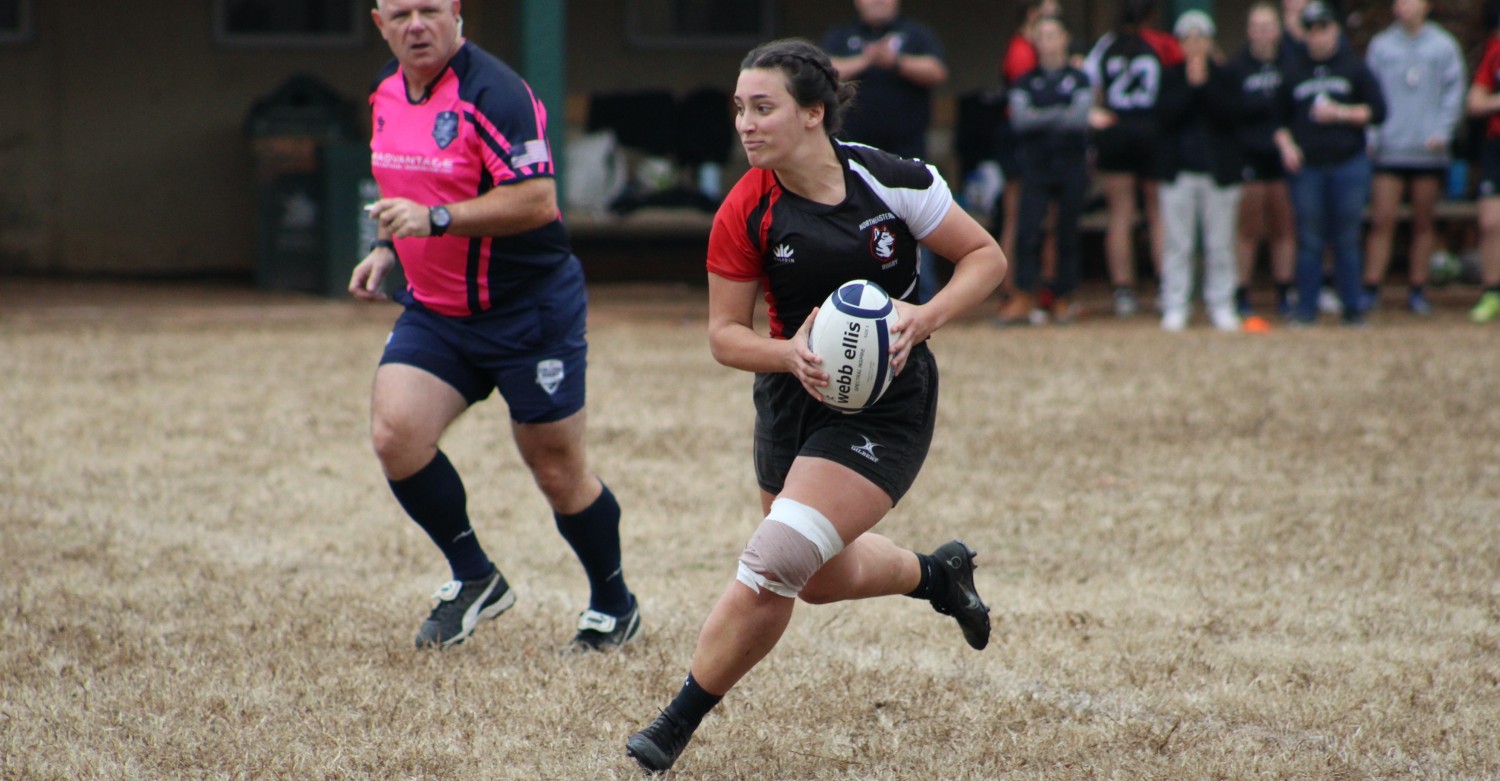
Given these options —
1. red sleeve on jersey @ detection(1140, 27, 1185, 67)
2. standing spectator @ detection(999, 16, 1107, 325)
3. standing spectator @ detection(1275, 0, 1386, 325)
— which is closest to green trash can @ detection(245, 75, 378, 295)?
standing spectator @ detection(999, 16, 1107, 325)

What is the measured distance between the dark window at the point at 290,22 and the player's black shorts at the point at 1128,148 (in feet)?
23.9

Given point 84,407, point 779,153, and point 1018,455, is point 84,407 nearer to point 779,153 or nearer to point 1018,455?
point 1018,455

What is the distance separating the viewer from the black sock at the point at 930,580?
4.36 meters

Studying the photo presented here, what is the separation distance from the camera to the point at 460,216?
4418mm

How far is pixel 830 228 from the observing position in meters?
3.82

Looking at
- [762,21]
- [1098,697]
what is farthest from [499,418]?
[762,21]

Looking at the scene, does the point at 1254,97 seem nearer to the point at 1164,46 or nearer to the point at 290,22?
the point at 1164,46

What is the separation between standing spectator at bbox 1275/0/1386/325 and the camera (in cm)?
1106

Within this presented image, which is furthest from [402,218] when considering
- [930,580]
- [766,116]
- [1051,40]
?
[1051,40]

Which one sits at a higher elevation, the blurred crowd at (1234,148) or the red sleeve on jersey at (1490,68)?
the red sleeve on jersey at (1490,68)

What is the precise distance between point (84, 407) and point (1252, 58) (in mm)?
7788

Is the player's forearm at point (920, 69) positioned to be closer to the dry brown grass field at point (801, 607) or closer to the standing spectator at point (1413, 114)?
the dry brown grass field at point (801, 607)

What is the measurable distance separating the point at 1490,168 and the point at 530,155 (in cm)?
927

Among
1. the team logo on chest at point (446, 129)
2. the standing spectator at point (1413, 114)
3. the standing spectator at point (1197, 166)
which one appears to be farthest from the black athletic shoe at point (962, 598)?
the standing spectator at point (1413, 114)
